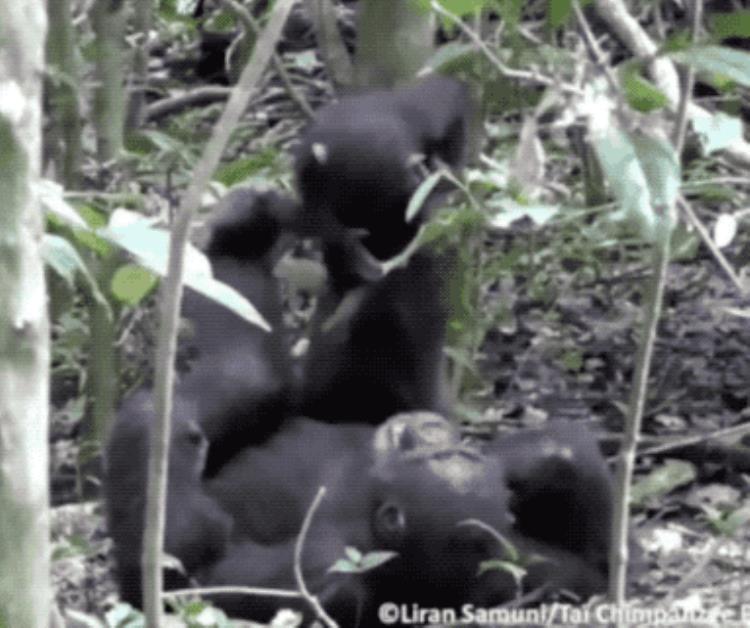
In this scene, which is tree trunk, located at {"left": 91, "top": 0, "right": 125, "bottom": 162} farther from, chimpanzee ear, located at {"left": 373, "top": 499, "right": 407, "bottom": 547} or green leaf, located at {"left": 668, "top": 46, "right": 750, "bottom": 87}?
green leaf, located at {"left": 668, "top": 46, "right": 750, "bottom": 87}

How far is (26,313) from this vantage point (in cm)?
57

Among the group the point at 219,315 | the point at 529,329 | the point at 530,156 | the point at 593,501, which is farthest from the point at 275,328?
the point at 529,329

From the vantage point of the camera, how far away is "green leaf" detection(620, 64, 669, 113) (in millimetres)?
942

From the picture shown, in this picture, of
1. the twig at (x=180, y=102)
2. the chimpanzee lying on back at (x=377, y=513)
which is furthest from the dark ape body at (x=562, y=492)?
the twig at (x=180, y=102)

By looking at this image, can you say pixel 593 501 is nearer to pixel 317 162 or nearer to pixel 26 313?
pixel 317 162

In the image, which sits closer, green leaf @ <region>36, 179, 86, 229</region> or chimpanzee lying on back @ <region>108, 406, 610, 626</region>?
green leaf @ <region>36, 179, 86, 229</region>

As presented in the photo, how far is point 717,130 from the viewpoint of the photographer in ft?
3.42

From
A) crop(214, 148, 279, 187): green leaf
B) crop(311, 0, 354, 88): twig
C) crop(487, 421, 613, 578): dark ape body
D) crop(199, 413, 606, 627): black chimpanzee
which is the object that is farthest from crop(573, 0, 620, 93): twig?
crop(311, 0, 354, 88): twig

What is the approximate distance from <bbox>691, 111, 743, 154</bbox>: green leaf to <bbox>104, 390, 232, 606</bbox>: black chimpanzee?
1.83ft

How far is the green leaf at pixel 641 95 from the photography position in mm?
942

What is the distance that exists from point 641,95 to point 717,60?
48 mm

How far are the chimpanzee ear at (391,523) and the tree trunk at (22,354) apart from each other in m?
0.79

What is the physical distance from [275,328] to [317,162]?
17 cm

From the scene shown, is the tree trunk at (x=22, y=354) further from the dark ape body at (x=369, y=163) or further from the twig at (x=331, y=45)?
the twig at (x=331, y=45)
